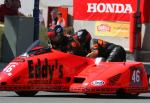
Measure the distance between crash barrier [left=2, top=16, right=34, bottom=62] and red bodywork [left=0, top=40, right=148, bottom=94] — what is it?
7440 mm

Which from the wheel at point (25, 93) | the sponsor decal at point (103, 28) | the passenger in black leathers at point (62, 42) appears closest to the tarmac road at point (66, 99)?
the wheel at point (25, 93)

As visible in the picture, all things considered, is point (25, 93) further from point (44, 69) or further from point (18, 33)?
point (18, 33)

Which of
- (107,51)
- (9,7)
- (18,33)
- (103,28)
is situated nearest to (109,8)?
(103,28)

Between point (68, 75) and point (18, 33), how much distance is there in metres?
7.76

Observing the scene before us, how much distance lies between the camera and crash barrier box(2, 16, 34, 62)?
2320 cm

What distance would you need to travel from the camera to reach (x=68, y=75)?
15.7m

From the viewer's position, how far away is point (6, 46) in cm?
2362

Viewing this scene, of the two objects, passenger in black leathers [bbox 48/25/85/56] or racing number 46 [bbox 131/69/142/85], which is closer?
racing number 46 [bbox 131/69/142/85]

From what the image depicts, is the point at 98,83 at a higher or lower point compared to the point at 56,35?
lower

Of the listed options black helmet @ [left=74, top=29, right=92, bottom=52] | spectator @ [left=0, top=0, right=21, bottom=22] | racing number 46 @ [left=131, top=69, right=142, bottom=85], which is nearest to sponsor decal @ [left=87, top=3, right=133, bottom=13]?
spectator @ [left=0, top=0, right=21, bottom=22]

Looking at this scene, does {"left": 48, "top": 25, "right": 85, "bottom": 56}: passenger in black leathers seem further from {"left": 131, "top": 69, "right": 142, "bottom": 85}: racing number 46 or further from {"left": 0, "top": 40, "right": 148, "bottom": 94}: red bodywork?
{"left": 131, "top": 69, "right": 142, "bottom": 85}: racing number 46

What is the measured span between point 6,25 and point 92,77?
8.51 meters

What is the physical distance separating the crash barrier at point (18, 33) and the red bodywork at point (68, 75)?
744cm

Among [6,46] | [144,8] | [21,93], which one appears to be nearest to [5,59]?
[6,46]
